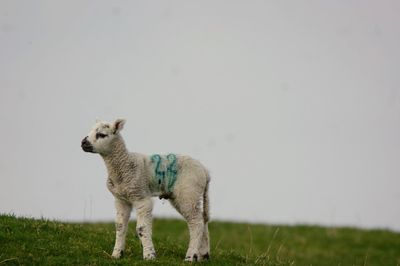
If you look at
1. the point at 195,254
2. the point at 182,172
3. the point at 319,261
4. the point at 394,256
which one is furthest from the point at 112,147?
the point at 394,256

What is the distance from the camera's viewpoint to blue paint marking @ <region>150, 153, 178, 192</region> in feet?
47.7

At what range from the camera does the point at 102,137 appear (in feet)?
46.2

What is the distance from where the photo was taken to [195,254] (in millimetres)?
14828

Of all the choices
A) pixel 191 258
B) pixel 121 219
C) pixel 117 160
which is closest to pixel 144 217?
pixel 121 219

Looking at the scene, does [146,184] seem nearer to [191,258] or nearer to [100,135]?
[100,135]

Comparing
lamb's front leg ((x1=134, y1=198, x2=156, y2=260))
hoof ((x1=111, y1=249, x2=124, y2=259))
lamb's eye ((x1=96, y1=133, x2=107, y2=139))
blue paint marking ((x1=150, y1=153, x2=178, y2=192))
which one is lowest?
hoof ((x1=111, y1=249, x2=124, y2=259))

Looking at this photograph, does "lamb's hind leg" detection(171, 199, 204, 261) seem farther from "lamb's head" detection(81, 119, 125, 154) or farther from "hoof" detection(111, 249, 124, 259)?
"lamb's head" detection(81, 119, 125, 154)

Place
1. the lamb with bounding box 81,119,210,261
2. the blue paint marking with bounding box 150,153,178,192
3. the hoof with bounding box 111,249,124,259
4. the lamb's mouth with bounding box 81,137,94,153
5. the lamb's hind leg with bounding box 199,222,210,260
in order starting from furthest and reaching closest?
the lamb's hind leg with bounding box 199,222,210,260, the hoof with bounding box 111,249,124,259, the blue paint marking with bounding box 150,153,178,192, the lamb with bounding box 81,119,210,261, the lamb's mouth with bounding box 81,137,94,153

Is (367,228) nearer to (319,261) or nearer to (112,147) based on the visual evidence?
(319,261)

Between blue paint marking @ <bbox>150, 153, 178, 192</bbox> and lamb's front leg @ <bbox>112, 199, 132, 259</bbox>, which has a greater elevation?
blue paint marking @ <bbox>150, 153, 178, 192</bbox>

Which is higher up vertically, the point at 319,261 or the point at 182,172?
the point at 182,172

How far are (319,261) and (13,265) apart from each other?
15.0 metres

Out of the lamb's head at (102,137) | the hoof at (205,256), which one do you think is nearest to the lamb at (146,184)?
the lamb's head at (102,137)

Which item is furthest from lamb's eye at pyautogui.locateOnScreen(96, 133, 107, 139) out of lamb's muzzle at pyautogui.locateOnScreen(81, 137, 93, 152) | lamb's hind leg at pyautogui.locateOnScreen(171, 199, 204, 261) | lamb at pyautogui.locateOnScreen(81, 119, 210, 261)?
lamb's hind leg at pyautogui.locateOnScreen(171, 199, 204, 261)
